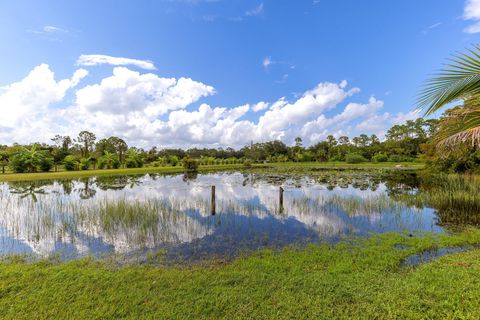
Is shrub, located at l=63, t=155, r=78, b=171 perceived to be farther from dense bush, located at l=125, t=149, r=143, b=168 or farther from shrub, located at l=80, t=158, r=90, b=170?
dense bush, located at l=125, t=149, r=143, b=168

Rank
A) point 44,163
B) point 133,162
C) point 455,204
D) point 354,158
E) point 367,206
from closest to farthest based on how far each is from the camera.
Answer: point 367,206
point 455,204
point 44,163
point 133,162
point 354,158

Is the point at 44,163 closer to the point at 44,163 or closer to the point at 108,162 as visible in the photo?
the point at 44,163

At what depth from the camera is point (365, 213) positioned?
8.57 m

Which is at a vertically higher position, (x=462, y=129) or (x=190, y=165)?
(x=462, y=129)

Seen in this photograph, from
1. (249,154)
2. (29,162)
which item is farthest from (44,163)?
(249,154)

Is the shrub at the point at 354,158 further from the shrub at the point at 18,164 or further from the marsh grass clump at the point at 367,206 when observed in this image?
the shrub at the point at 18,164

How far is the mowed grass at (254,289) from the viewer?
2838 mm

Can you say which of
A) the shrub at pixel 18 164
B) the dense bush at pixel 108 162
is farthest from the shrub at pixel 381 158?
the shrub at pixel 18 164

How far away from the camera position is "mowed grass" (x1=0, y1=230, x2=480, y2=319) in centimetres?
284

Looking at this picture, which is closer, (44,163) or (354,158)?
(44,163)

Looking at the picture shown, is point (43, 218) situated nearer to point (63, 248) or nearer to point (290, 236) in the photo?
point (63, 248)

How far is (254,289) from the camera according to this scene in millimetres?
3389

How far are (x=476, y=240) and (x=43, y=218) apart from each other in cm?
1283

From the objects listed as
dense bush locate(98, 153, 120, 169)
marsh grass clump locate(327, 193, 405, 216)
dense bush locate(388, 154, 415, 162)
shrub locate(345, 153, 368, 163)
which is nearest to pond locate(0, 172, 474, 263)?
marsh grass clump locate(327, 193, 405, 216)
